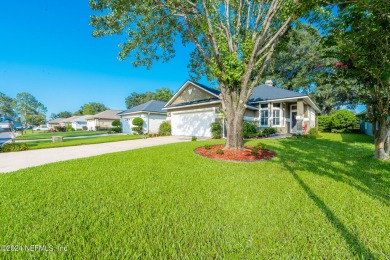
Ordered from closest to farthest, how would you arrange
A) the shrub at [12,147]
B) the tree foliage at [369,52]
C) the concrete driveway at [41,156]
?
the tree foliage at [369,52] < the concrete driveway at [41,156] < the shrub at [12,147]

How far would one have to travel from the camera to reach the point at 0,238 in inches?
81.2

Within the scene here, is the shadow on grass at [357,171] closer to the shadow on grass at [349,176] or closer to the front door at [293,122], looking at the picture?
the shadow on grass at [349,176]

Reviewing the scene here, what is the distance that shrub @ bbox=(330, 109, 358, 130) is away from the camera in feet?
58.2

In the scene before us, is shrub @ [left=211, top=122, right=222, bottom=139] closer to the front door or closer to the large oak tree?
the large oak tree

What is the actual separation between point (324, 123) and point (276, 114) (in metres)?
8.76

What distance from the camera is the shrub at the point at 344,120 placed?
1773 centimetres

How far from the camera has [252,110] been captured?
631 inches

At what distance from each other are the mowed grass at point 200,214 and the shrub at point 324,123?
18.0 metres

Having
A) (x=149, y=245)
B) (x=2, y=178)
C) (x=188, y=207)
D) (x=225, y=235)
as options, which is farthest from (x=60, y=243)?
(x=2, y=178)

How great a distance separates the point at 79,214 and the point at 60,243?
2.11 feet

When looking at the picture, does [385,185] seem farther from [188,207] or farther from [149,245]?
[149,245]

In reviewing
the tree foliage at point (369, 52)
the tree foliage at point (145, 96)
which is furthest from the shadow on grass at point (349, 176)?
the tree foliage at point (145, 96)

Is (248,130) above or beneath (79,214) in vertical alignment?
above

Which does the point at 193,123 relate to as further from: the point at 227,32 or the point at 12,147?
the point at 12,147
